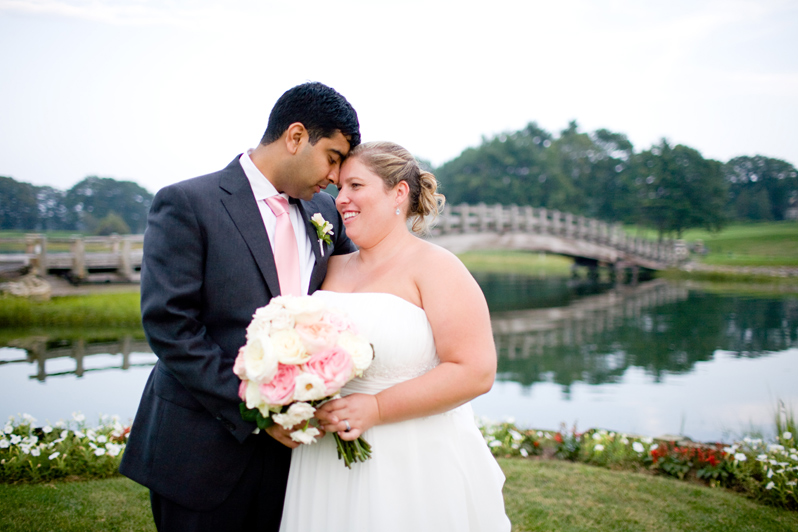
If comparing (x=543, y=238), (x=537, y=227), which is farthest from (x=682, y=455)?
(x=543, y=238)

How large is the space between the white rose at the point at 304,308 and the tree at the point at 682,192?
4858 cm

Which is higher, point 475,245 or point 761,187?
point 761,187

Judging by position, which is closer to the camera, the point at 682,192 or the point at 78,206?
the point at 78,206

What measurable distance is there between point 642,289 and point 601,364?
681 inches

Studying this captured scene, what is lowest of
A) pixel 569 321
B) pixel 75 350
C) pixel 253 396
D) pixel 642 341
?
pixel 569 321

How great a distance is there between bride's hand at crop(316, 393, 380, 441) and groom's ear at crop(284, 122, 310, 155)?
1149 millimetres

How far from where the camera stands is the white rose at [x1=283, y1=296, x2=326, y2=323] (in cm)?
192

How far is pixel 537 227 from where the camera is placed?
2766 centimetres

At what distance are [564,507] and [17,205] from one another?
12.2m

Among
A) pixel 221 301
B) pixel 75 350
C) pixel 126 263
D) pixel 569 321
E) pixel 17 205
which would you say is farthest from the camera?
pixel 126 263

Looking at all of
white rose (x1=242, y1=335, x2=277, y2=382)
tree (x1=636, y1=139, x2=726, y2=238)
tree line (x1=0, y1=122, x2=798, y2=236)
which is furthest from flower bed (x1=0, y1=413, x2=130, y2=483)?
tree (x1=636, y1=139, x2=726, y2=238)

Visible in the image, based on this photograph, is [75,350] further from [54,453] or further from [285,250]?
[285,250]

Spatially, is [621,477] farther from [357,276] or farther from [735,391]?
[735,391]

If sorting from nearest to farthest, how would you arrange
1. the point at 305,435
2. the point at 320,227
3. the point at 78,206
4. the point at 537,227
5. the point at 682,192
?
the point at 305,435
the point at 320,227
the point at 78,206
the point at 537,227
the point at 682,192
